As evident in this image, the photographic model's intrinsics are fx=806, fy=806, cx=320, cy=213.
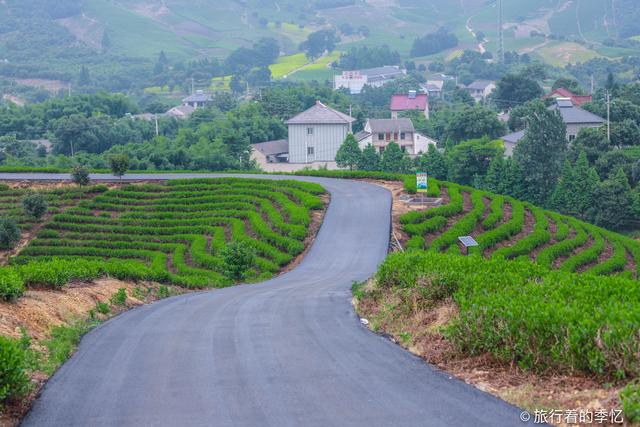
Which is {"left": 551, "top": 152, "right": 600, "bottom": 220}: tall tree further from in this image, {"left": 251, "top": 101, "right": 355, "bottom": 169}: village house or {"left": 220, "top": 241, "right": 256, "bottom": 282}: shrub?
{"left": 220, "top": 241, "right": 256, "bottom": 282}: shrub

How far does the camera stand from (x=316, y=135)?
65.4 m

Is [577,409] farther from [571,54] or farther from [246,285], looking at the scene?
[571,54]

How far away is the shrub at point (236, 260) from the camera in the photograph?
80.2 feet

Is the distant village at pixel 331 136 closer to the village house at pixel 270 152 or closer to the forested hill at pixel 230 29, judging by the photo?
the village house at pixel 270 152

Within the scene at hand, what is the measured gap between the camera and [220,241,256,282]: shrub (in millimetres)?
24438

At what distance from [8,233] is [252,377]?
24.4 metres

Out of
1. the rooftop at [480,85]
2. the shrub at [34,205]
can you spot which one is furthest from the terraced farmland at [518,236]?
the rooftop at [480,85]

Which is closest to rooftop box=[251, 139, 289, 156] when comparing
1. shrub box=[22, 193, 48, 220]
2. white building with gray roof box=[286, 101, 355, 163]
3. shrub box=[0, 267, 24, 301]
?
white building with gray roof box=[286, 101, 355, 163]

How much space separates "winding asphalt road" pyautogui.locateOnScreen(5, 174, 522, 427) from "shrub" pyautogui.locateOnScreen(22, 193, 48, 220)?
20466 mm

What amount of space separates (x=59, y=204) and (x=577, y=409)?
32553 millimetres

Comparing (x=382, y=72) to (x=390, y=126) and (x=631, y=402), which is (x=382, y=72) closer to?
(x=390, y=126)

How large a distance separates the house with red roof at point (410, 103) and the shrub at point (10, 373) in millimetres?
80503

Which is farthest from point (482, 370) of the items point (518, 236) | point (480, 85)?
point (480, 85)

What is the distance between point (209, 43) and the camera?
15488cm
